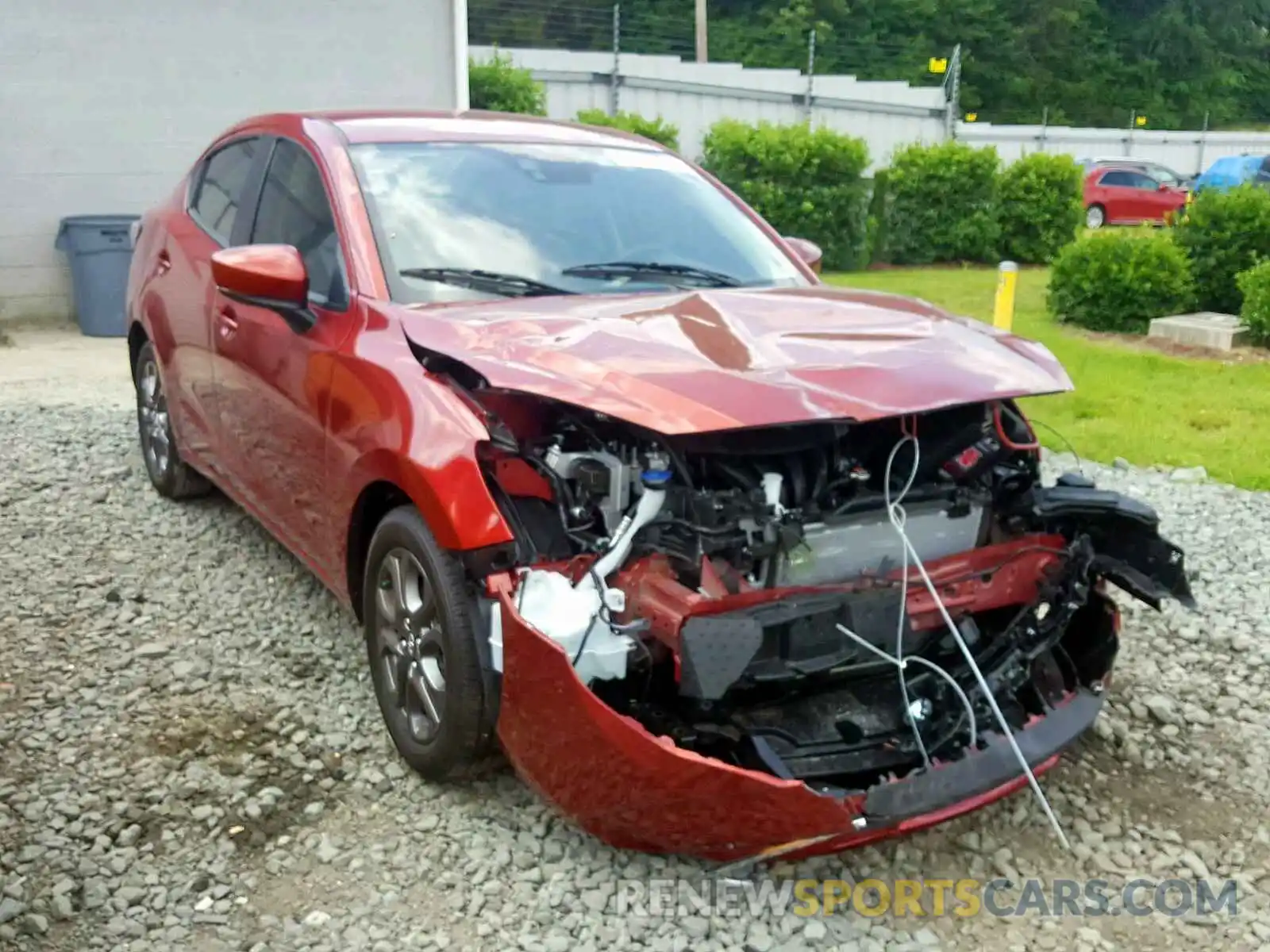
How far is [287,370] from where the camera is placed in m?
3.80

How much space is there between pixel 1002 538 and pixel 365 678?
205cm

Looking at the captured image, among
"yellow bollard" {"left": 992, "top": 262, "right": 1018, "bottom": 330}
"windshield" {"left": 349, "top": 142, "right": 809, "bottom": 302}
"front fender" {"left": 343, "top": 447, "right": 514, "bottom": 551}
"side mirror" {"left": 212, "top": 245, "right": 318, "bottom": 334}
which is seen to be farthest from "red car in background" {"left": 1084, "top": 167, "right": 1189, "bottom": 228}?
"front fender" {"left": 343, "top": 447, "right": 514, "bottom": 551}

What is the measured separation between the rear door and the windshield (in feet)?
3.19

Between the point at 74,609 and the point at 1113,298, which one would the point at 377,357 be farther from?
the point at 1113,298

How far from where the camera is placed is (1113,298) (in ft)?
35.7

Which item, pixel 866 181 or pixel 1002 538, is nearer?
pixel 1002 538

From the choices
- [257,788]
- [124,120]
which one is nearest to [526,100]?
[124,120]

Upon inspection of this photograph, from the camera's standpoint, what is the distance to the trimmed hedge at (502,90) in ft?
59.8

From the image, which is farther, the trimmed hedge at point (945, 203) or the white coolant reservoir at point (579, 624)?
the trimmed hedge at point (945, 203)

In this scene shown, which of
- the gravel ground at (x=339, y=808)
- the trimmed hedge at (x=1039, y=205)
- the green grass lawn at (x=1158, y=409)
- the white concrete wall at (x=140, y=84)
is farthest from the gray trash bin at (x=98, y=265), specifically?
the trimmed hedge at (x=1039, y=205)

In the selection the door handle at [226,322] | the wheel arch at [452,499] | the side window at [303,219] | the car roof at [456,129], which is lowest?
the wheel arch at [452,499]

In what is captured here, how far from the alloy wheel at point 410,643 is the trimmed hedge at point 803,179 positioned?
13644 mm

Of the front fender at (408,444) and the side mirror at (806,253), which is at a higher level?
the side mirror at (806,253)

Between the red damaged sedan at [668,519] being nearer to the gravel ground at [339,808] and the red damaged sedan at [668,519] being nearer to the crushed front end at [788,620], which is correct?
the crushed front end at [788,620]
